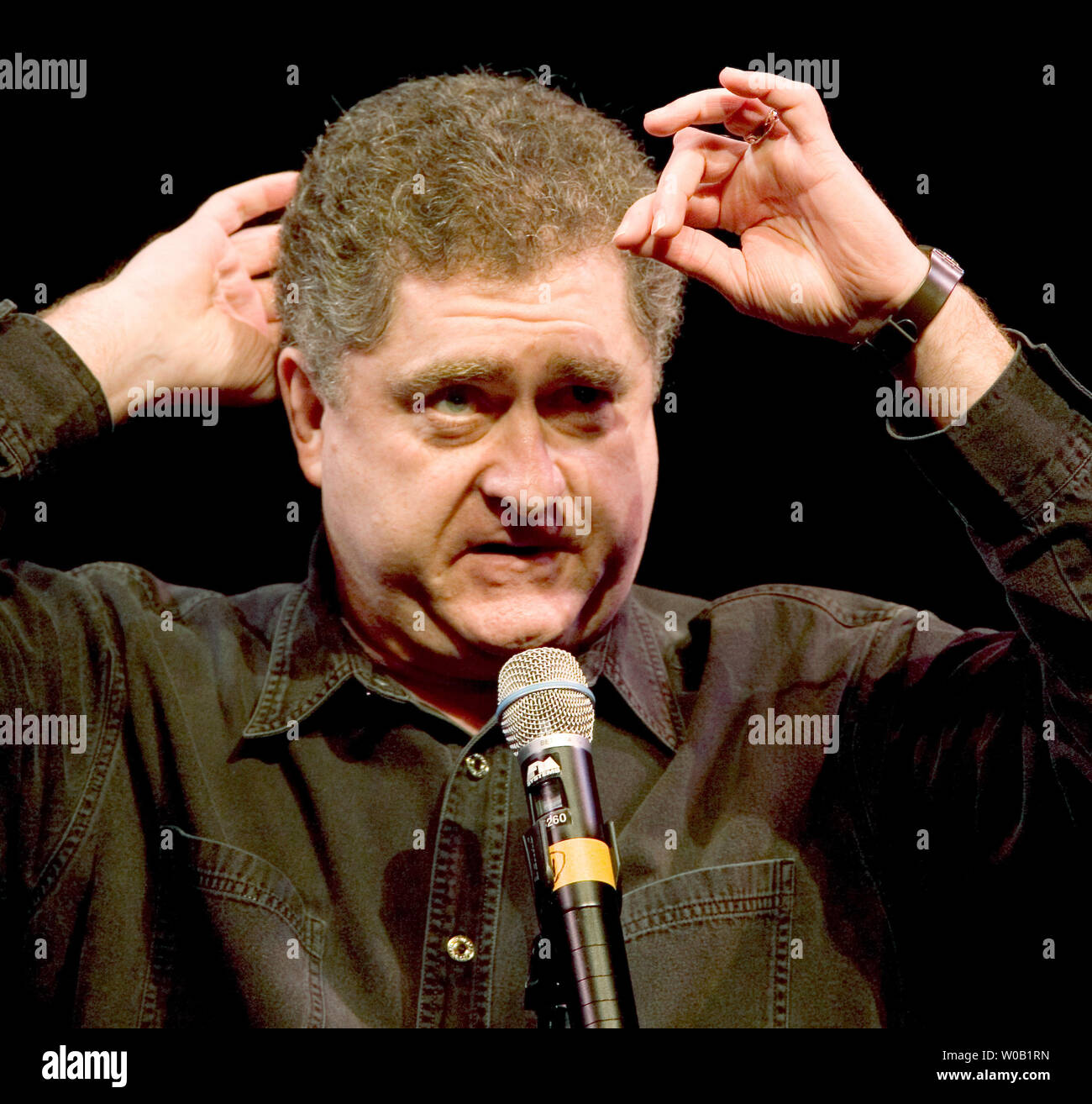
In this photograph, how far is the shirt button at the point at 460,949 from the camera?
1789 millimetres

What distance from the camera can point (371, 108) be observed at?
2.14 meters

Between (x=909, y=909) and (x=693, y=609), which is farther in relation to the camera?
(x=693, y=609)

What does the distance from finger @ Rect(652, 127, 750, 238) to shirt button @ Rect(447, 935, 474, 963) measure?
1069mm

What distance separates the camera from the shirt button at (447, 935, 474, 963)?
1789 mm

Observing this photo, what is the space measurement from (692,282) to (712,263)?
0.80m

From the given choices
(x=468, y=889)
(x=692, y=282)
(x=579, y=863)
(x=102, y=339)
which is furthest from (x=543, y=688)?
(x=692, y=282)

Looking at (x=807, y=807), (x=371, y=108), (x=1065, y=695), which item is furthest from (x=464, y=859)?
(x=371, y=108)

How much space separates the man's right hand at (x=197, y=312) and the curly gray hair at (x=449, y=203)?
106 mm

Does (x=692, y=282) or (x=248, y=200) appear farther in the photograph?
(x=692, y=282)

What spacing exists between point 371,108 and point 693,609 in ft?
3.71

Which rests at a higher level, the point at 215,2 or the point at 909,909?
the point at 215,2

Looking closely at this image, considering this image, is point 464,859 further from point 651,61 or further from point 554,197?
point 651,61

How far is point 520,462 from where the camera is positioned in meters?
1.82

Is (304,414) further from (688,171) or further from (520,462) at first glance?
(688,171)
